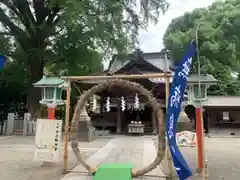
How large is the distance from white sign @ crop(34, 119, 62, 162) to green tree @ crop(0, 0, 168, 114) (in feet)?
24.8

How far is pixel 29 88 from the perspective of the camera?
15906mm

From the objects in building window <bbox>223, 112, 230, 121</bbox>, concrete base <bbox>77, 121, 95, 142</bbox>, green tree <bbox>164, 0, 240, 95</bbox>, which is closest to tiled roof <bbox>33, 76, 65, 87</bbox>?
concrete base <bbox>77, 121, 95, 142</bbox>

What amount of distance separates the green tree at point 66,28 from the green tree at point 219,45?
19.9ft

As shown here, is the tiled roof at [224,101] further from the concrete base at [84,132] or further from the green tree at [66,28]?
the concrete base at [84,132]

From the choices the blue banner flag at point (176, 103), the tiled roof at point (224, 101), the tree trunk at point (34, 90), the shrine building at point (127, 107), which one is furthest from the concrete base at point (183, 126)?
the blue banner flag at point (176, 103)

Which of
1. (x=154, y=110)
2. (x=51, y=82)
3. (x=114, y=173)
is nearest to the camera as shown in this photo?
(x=114, y=173)

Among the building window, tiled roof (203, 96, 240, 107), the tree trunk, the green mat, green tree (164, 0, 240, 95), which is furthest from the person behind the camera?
green tree (164, 0, 240, 95)

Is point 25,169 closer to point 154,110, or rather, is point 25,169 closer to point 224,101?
point 154,110

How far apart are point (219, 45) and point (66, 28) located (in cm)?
1357

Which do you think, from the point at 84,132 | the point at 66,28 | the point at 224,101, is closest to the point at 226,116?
the point at 224,101

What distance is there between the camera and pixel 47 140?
6324mm

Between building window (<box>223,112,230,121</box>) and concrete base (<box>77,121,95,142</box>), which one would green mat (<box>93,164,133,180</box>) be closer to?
concrete base (<box>77,121,95,142</box>)

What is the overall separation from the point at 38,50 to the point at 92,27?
3.62 m

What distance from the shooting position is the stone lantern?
6.97 meters
